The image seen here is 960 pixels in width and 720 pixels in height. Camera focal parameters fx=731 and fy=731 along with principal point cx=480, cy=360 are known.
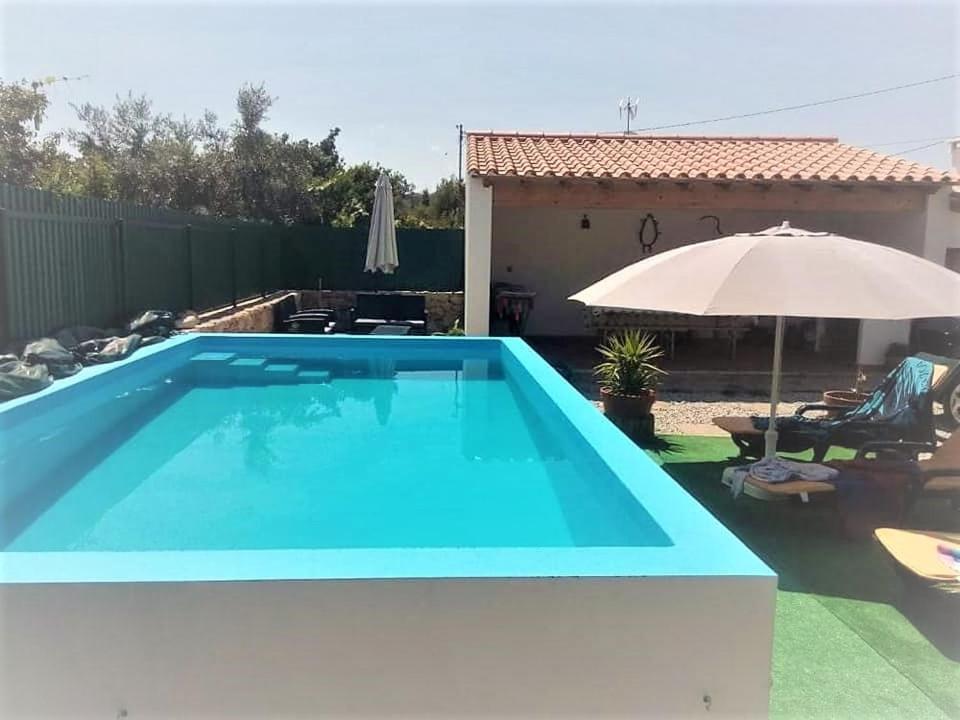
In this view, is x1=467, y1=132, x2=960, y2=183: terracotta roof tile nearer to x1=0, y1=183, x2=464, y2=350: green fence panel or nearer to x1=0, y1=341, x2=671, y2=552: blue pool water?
x1=0, y1=341, x2=671, y2=552: blue pool water

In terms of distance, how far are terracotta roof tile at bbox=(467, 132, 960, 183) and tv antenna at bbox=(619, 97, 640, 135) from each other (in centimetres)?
1921

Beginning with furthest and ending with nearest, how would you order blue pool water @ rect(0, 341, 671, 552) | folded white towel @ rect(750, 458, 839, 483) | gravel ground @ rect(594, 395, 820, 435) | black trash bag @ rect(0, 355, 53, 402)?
gravel ground @ rect(594, 395, 820, 435) → black trash bag @ rect(0, 355, 53, 402) → folded white towel @ rect(750, 458, 839, 483) → blue pool water @ rect(0, 341, 671, 552)

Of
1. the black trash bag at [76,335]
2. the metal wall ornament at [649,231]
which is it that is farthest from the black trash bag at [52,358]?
the metal wall ornament at [649,231]

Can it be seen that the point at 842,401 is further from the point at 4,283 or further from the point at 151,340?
the point at 4,283

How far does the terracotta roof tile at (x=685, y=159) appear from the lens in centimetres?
1101

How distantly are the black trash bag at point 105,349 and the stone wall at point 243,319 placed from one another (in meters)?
2.27

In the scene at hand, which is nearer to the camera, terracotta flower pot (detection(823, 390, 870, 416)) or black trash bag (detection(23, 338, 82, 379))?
black trash bag (detection(23, 338, 82, 379))

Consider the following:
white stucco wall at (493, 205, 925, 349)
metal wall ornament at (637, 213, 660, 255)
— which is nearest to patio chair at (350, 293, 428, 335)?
white stucco wall at (493, 205, 925, 349)

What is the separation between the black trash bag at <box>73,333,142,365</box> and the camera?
7.70 m

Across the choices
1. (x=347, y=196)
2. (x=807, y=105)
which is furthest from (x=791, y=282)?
(x=347, y=196)

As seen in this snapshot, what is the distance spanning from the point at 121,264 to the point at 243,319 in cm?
328

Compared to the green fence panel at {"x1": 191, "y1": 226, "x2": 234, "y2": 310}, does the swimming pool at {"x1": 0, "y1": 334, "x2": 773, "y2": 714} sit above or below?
below

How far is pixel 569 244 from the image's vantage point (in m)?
15.2

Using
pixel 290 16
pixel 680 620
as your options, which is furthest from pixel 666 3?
pixel 680 620
